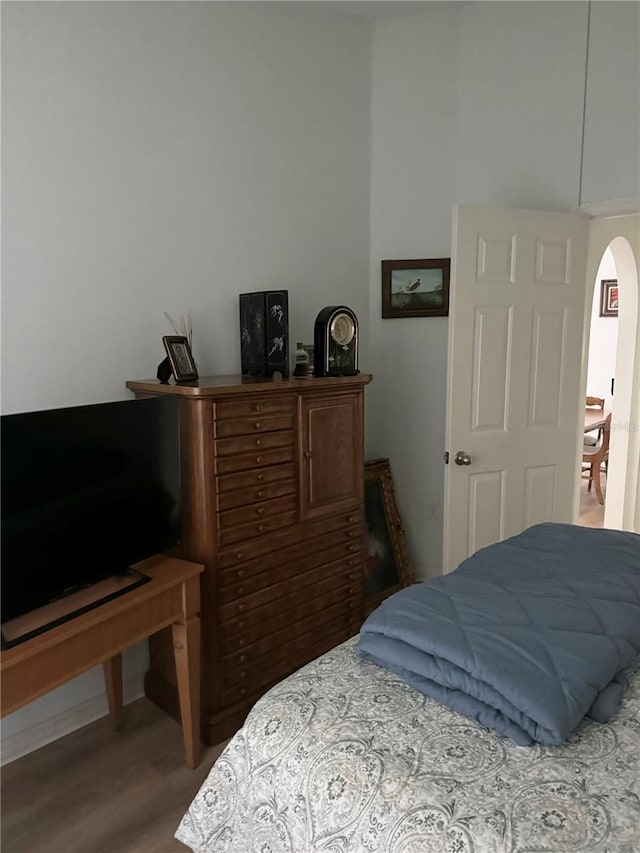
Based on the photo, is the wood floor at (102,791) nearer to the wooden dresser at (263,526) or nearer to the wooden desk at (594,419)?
the wooden dresser at (263,526)

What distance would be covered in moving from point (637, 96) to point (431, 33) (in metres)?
1.12

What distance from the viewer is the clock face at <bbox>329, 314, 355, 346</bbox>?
8.96 feet

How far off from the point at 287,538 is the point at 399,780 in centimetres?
142

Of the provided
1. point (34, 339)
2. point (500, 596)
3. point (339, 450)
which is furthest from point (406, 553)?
point (34, 339)

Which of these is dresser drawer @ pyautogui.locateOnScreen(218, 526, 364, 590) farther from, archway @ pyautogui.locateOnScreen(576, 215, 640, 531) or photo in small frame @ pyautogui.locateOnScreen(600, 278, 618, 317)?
photo in small frame @ pyautogui.locateOnScreen(600, 278, 618, 317)

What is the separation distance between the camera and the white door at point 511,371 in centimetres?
300

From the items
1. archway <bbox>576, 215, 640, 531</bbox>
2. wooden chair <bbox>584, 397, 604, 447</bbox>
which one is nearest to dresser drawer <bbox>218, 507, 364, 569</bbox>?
archway <bbox>576, 215, 640, 531</bbox>

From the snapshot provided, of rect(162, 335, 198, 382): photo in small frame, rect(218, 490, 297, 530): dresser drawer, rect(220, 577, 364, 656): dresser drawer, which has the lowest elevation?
rect(220, 577, 364, 656): dresser drawer

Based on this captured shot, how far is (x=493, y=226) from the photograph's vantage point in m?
2.98

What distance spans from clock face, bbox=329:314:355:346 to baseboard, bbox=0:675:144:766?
166 cm

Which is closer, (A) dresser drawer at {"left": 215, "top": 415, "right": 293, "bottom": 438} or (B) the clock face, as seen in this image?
(A) dresser drawer at {"left": 215, "top": 415, "right": 293, "bottom": 438}

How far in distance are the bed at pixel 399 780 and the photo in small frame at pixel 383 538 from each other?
1.99 metres

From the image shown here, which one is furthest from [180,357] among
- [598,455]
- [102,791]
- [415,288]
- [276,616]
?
[598,455]

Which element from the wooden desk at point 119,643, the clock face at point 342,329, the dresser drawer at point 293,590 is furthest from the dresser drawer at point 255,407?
the dresser drawer at point 293,590
